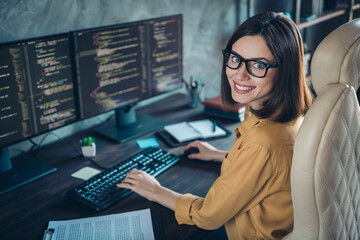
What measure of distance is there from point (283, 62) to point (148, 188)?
0.63 metres

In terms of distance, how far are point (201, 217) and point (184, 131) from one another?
2.32 ft

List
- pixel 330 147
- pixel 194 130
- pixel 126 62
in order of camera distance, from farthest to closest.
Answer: pixel 194 130 → pixel 126 62 → pixel 330 147

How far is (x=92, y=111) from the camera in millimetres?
1696

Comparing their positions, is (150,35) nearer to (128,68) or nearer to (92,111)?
(128,68)

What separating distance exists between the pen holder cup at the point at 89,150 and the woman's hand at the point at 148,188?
0.30m

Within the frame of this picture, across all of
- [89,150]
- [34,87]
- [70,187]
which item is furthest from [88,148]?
[34,87]

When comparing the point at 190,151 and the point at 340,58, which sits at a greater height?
the point at 340,58

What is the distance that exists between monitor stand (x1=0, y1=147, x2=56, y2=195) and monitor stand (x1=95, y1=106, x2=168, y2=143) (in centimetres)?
37

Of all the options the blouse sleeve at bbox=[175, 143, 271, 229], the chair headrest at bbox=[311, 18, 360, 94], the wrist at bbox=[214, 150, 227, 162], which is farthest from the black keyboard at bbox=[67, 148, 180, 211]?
the chair headrest at bbox=[311, 18, 360, 94]

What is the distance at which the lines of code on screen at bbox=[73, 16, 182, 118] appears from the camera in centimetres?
160

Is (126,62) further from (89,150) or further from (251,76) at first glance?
(251,76)

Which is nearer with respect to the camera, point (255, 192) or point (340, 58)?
point (340, 58)

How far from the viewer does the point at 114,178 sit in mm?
1440

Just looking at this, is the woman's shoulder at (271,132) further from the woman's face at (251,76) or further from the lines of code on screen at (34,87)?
the lines of code on screen at (34,87)
